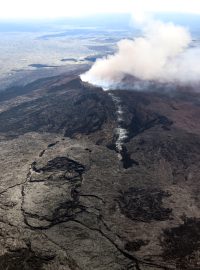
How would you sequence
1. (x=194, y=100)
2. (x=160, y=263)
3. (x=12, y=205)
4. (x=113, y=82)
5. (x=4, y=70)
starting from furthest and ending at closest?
1. (x=4, y=70)
2. (x=113, y=82)
3. (x=194, y=100)
4. (x=12, y=205)
5. (x=160, y=263)

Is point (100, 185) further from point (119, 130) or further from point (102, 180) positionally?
point (119, 130)

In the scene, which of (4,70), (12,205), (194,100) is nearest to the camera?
(12,205)

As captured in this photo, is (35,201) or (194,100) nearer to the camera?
(35,201)

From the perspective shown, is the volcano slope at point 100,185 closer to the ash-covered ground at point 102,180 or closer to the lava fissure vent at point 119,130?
the ash-covered ground at point 102,180

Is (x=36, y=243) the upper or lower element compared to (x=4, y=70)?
upper

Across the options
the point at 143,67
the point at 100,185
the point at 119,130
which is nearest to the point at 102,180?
the point at 100,185

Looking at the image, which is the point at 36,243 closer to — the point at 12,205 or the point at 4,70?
the point at 12,205

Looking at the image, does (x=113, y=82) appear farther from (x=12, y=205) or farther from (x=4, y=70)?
(x=4, y=70)

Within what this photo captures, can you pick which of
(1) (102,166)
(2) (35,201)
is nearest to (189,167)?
(1) (102,166)
